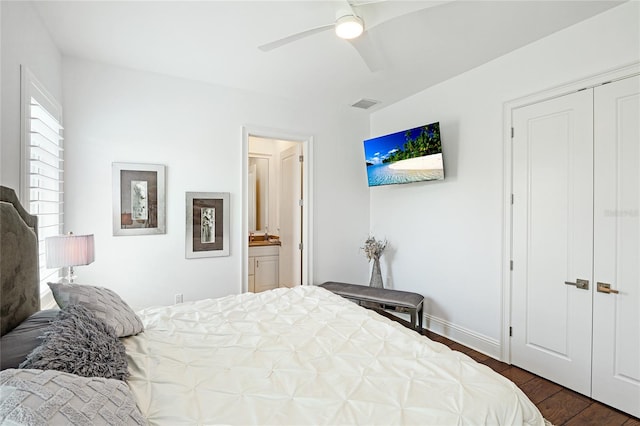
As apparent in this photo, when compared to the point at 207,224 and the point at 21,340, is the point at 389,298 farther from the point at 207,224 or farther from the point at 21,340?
the point at 21,340

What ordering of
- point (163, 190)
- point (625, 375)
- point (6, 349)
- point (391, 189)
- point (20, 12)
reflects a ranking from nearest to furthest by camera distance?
point (6, 349) < point (20, 12) < point (625, 375) < point (163, 190) < point (391, 189)

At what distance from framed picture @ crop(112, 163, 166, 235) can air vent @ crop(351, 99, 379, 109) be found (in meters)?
2.36

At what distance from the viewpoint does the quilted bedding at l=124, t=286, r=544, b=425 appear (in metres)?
1.15

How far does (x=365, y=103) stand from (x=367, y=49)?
1.74 metres

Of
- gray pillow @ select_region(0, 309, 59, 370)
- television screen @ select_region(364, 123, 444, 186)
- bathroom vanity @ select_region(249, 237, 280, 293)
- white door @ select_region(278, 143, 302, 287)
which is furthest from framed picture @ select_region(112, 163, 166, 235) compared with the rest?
television screen @ select_region(364, 123, 444, 186)

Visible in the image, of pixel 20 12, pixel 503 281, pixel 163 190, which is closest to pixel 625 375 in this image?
pixel 503 281

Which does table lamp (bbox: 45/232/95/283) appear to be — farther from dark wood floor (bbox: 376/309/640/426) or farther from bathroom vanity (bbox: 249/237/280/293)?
dark wood floor (bbox: 376/309/640/426)

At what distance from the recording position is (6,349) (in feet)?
3.56

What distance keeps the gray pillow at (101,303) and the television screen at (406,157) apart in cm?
286

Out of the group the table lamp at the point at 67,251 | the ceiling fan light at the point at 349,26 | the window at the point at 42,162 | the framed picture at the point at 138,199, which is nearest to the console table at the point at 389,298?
the framed picture at the point at 138,199

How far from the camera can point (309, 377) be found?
1.36m

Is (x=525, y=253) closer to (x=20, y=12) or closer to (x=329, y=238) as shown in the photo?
(x=329, y=238)

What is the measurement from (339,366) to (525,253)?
2.12m

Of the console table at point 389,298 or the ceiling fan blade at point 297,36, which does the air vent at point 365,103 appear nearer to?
the ceiling fan blade at point 297,36
